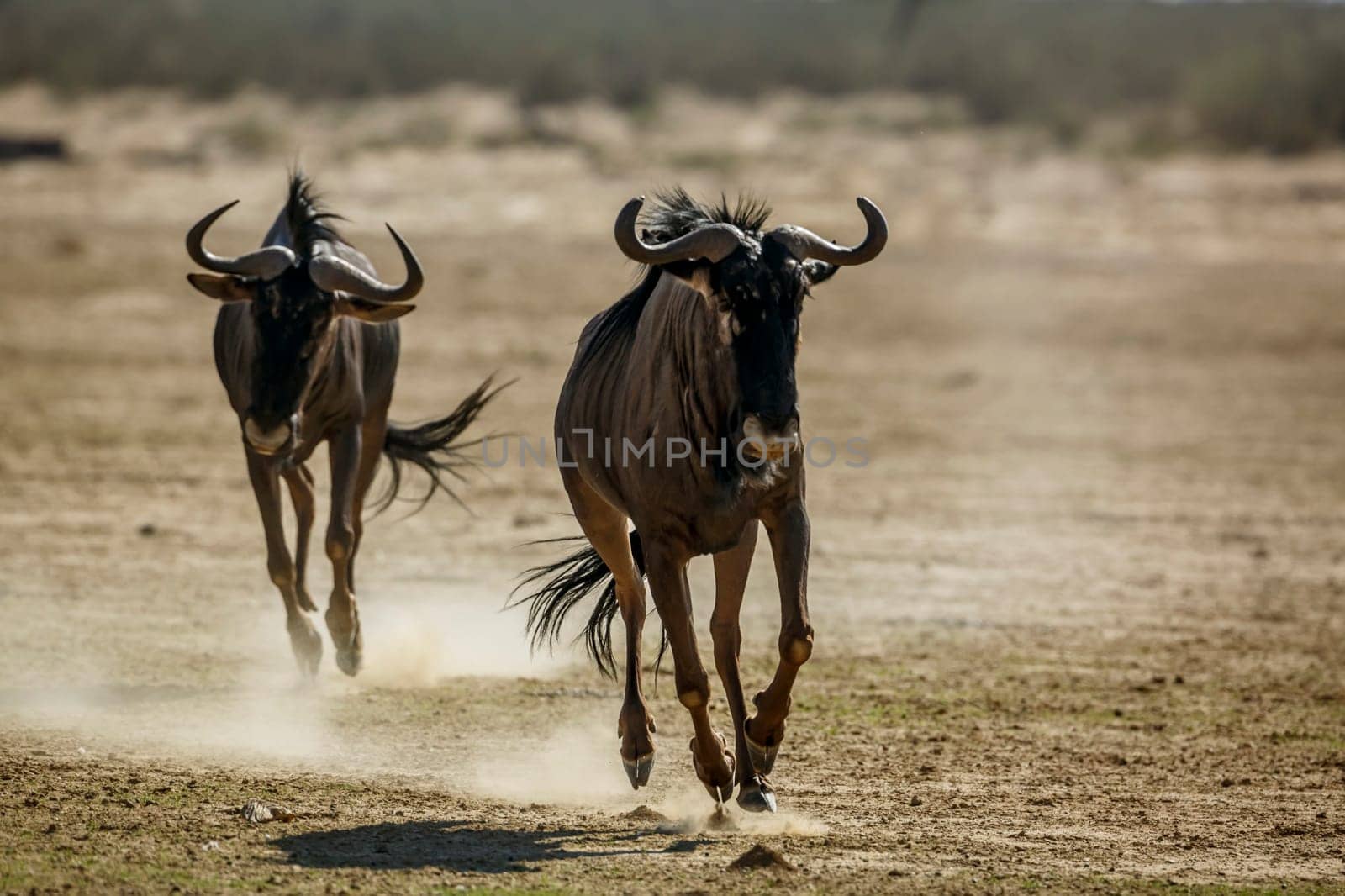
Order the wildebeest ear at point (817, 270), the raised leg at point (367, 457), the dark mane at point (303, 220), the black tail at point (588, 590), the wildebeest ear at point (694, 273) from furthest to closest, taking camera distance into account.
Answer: the raised leg at point (367, 457)
the dark mane at point (303, 220)
the black tail at point (588, 590)
the wildebeest ear at point (817, 270)
the wildebeest ear at point (694, 273)

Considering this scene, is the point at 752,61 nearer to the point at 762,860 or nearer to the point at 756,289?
the point at 756,289

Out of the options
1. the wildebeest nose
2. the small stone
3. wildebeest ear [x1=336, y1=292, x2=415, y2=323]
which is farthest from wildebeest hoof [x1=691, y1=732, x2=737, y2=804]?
wildebeest ear [x1=336, y1=292, x2=415, y2=323]

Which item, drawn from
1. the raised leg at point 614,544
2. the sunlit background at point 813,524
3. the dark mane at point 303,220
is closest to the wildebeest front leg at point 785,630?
the sunlit background at point 813,524

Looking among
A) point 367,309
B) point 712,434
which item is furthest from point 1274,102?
point 712,434

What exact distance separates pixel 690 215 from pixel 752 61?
41110mm

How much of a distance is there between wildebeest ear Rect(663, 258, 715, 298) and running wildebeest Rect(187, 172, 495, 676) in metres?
1.86

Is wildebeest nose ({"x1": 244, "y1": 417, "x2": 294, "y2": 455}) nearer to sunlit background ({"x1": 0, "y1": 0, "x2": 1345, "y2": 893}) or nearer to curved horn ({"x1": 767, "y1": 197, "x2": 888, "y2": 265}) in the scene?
sunlit background ({"x1": 0, "y1": 0, "x2": 1345, "y2": 893})

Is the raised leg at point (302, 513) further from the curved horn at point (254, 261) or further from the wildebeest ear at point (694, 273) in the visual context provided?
the wildebeest ear at point (694, 273)

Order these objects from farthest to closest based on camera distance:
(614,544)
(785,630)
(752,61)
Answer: (752,61)
(614,544)
(785,630)

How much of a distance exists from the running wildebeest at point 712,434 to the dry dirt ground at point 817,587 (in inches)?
17.0

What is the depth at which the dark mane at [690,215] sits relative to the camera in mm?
6227

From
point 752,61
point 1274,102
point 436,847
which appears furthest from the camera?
point 752,61

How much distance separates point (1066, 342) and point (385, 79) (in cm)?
2551

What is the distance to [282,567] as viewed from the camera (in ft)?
27.3
